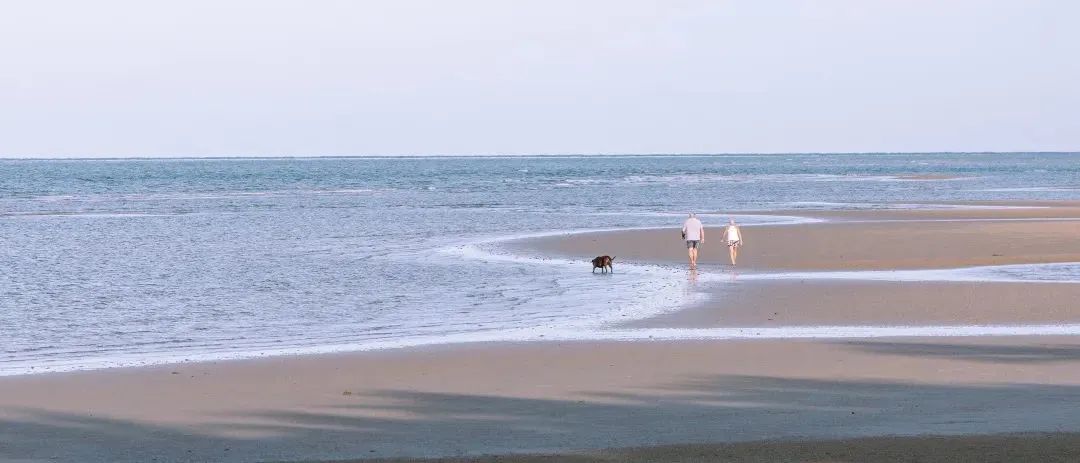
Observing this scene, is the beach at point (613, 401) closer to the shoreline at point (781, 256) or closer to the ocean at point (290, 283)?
the shoreline at point (781, 256)

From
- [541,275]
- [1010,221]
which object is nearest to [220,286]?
[541,275]

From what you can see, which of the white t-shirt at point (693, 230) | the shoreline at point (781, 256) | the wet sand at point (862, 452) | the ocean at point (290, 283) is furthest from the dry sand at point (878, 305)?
the wet sand at point (862, 452)

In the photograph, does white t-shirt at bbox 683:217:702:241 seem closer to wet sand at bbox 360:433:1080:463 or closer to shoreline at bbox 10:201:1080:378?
shoreline at bbox 10:201:1080:378

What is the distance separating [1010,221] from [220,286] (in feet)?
83.7

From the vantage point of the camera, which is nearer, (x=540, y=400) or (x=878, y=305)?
(x=540, y=400)

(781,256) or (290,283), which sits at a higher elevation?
(290,283)

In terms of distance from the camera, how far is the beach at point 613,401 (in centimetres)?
868

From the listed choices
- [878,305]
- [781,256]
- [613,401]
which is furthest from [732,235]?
[613,401]

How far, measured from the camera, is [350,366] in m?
12.5

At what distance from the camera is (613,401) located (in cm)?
1052

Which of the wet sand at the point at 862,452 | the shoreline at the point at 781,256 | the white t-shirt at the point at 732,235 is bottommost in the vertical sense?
the shoreline at the point at 781,256

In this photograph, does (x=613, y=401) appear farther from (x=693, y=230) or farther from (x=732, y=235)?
(x=732, y=235)

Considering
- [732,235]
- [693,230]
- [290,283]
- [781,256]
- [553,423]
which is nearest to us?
[553,423]

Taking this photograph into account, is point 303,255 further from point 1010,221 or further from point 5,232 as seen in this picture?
point 1010,221
